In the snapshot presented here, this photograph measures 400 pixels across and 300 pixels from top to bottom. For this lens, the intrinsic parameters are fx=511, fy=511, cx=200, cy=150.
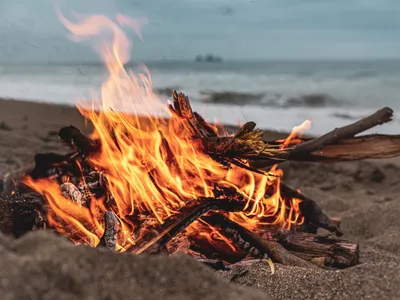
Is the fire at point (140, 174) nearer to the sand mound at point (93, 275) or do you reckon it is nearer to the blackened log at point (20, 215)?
the blackened log at point (20, 215)

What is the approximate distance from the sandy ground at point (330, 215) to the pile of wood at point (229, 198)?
0.26m

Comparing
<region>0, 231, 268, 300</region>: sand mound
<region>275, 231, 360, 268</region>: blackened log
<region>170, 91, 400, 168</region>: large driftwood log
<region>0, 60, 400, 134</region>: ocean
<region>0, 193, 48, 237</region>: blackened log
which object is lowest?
<region>275, 231, 360, 268</region>: blackened log

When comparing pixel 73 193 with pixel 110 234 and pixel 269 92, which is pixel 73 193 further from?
pixel 269 92

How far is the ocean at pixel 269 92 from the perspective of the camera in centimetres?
1377

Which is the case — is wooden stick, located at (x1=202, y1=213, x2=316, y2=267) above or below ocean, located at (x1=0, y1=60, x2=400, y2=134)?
below

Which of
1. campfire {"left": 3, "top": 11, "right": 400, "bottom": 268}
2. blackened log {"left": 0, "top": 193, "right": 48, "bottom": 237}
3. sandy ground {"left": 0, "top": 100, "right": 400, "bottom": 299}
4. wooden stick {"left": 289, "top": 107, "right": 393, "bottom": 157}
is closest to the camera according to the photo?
sandy ground {"left": 0, "top": 100, "right": 400, "bottom": 299}

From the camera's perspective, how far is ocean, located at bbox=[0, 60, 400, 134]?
1377 centimetres

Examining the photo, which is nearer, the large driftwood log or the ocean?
the large driftwood log

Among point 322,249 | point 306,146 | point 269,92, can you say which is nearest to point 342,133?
point 306,146

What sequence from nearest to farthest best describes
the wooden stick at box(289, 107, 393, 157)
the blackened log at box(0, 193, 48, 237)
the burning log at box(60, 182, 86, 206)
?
the blackened log at box(0, 193, 48, 237) → the burning log at box(60, 182, 86, 206) → the wooden stick at box(289, 107, 393, 157)

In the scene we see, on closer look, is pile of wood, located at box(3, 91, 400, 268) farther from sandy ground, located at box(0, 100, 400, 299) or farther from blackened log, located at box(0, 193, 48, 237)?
sandy ground, located at box(0, 100, 400, 299)

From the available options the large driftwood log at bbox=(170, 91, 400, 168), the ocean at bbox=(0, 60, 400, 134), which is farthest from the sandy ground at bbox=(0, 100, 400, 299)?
the ocean at bbox=(0, 60, 400, 134)

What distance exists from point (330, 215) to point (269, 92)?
1413cm

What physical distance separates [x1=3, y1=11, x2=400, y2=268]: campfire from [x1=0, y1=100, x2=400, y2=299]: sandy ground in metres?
0.35
